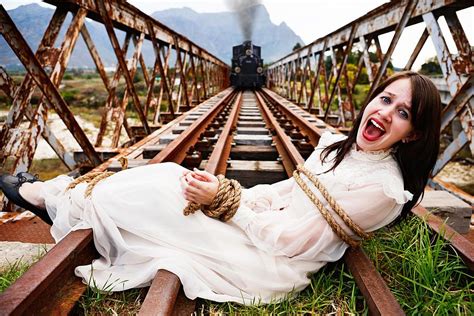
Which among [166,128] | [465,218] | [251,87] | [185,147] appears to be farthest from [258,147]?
[251,87]

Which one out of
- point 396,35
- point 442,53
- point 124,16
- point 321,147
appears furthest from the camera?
point 124,16

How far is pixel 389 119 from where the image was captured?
1189 mm

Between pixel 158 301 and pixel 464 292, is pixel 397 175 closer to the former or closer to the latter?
pixel 464 292

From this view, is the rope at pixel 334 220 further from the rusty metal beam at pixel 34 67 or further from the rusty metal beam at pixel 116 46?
the rusty metal beam at pixel 116 46

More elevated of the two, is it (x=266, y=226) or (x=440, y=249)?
(x=266, y=226)

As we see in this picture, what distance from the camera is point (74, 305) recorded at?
1.09 metres

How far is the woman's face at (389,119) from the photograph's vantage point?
3.89 feet

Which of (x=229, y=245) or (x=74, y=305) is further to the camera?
(x=229, y=245)

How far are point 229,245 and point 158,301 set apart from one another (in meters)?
0.36

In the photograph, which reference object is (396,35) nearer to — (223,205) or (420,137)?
(420,137)

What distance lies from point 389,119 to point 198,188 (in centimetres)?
79

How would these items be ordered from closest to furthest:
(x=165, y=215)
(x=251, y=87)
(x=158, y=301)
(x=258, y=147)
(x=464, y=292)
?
1. (x=158, y=301)
2. (x=464, y=292)
3. (x=165, y=215)
4. (x=258, y=147)
5. (x=251, y=87)

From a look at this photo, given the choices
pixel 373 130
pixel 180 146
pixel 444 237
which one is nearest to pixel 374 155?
pixel 373 130

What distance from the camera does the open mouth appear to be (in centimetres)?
124
